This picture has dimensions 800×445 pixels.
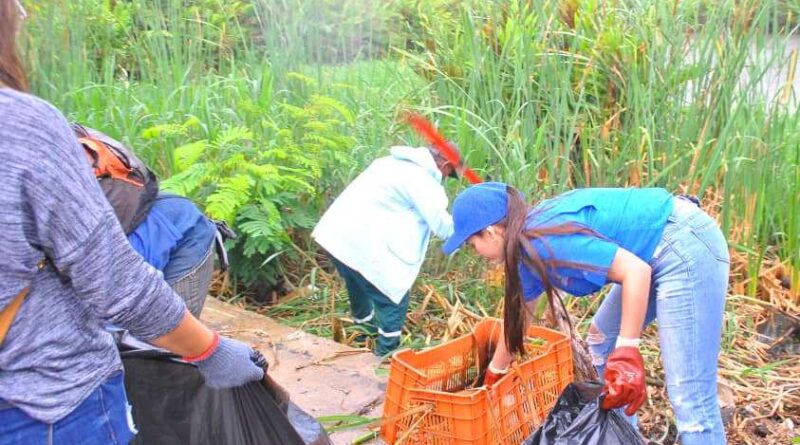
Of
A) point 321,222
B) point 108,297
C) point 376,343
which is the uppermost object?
point 108,297

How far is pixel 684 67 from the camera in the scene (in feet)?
14.1

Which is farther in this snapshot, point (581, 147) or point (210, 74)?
point (210, 74)

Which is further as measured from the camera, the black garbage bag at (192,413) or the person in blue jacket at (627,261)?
the person in blue jacket at (627,261)

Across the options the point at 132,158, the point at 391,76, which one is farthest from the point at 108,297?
the point at 391,76

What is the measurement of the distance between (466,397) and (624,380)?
0.43 metres

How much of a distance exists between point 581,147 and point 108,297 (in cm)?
355

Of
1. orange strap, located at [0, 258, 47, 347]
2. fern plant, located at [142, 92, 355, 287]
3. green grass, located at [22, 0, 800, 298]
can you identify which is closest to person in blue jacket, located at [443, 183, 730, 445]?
orange strap, located at [0, 258, 47, 347]

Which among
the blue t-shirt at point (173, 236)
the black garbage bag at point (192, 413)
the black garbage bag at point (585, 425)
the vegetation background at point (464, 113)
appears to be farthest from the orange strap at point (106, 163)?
the black garbage bag at point (585, 425)

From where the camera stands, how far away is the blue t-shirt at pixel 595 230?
2283 millimetres

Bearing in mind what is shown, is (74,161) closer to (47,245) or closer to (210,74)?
(47,245)

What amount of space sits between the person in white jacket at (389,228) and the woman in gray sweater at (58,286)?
2469 millimetres

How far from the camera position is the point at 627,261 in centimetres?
227

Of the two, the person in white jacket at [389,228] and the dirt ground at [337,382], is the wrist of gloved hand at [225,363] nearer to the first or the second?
the dirt ground at [337,382]

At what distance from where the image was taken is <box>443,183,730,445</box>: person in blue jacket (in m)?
2.29
